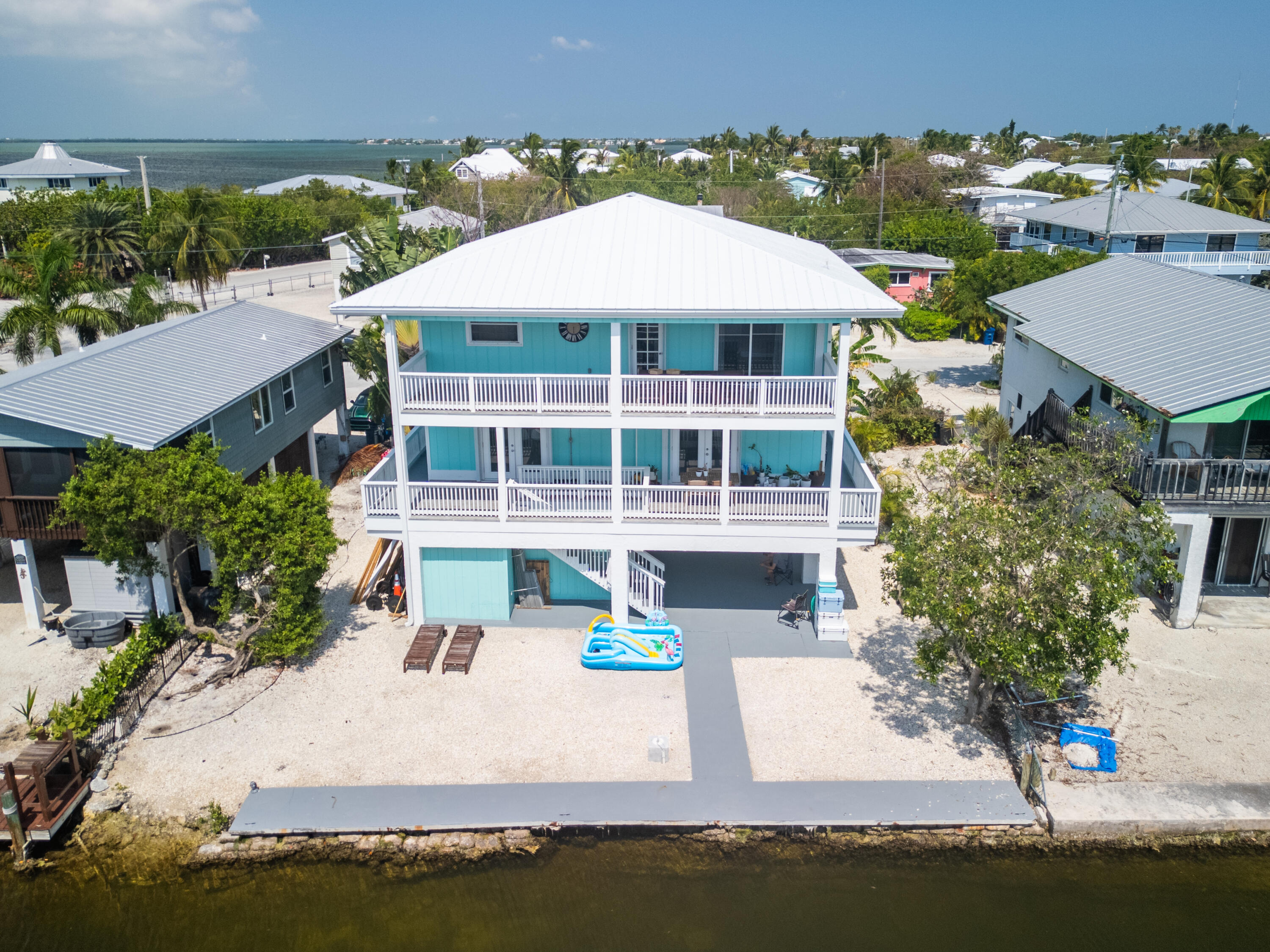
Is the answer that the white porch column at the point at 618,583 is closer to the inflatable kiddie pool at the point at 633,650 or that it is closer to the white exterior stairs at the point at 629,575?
the white exterior stairs at the point at 629,575

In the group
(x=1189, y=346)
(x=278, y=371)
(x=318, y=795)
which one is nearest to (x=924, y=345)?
(x=1189, y=346)

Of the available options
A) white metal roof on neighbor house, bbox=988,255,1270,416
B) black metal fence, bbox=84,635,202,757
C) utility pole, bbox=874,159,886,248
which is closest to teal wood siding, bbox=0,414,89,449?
black metal fence, bbox=84,635,202,757

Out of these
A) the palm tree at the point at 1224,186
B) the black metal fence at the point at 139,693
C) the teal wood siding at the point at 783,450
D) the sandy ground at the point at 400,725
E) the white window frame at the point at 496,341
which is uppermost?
the palm tree at the point at 1224,186

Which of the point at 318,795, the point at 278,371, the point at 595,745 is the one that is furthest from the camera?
the point at 278,371

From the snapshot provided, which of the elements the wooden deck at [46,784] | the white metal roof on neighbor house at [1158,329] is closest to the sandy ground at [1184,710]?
the white metal roof on neighbor house at [1158,329]

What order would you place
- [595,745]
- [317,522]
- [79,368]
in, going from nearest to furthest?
[595,745]
[317,522]
[79,368]

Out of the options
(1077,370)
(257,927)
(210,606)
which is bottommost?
(257,927)

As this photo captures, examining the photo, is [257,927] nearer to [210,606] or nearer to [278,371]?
[210,606]

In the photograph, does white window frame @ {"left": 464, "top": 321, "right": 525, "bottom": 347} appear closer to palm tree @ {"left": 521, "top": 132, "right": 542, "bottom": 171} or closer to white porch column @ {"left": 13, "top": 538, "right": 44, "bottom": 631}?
white porch column @ {"left": 13, "top": 538, "right": 44, "bottom": 631}

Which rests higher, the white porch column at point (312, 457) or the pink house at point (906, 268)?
the pink house at point (906, 268)
